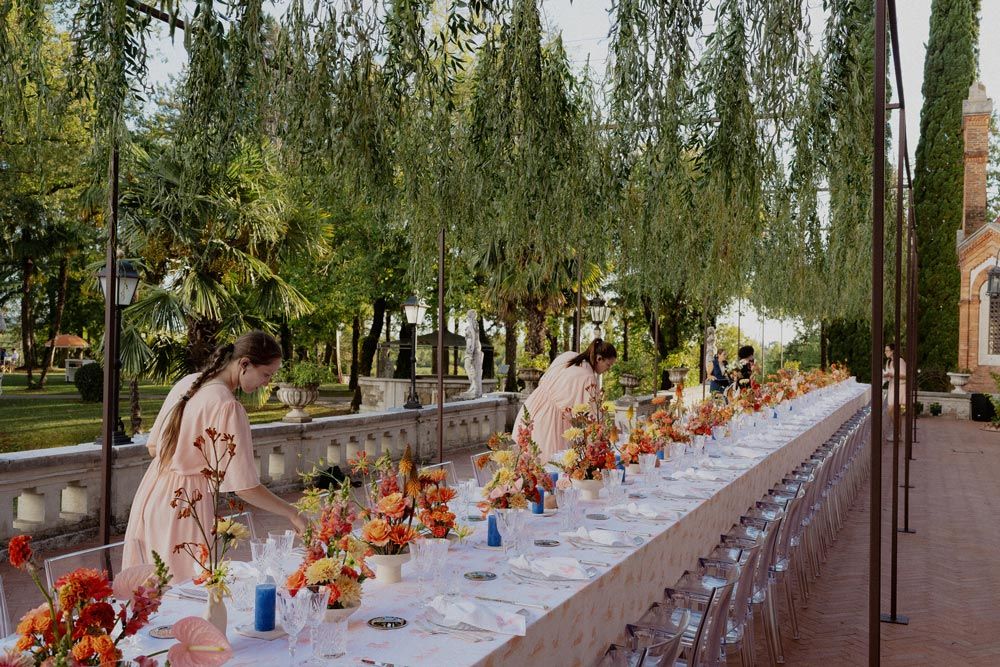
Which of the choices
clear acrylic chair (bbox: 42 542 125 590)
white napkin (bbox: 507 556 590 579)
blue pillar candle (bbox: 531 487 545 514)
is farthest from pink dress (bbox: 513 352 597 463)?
clear acrylic chair (bbox: 42 542 125 590)

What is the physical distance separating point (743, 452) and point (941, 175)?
25.8 m

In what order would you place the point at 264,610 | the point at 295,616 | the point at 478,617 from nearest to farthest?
the point at 295,616
the point at 264,610
the point at 478,617

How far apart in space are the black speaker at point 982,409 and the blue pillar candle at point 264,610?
27.9 m

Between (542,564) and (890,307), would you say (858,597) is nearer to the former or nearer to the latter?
(542,564)

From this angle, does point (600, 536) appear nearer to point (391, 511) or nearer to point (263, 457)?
point (391, 511)

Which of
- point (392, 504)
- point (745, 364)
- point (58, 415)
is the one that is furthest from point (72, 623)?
point (58, 415)

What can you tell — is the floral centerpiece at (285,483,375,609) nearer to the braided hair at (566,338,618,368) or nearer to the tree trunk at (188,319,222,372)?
the braided hair at (566,338,618,368)

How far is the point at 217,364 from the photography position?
4039mm

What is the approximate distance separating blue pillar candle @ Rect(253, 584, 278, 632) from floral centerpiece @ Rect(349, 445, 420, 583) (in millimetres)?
556

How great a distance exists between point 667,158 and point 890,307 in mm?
23464

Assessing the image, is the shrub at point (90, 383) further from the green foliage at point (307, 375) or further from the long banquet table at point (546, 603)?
the long banquet table at point (546, 603)

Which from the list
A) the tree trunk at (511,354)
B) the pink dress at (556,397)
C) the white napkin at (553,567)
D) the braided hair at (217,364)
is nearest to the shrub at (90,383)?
the tree trunk at (511,354)

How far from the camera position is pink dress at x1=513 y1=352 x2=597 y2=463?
26.5 ft

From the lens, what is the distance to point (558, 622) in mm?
3447
